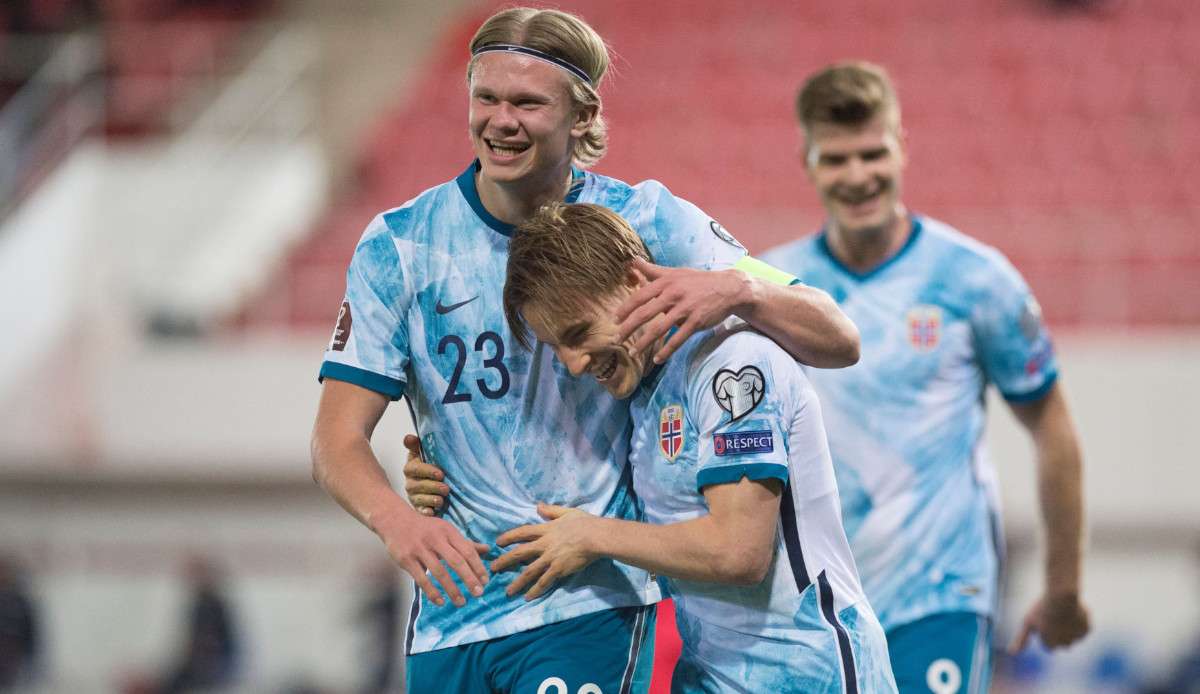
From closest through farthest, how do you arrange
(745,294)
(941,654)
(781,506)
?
(745,294) → (781,506) → (941,654)

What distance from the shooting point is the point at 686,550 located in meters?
3.07

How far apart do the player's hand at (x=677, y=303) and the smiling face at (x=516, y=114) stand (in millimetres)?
362

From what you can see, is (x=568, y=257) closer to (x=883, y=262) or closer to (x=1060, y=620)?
(x=883, y=262)

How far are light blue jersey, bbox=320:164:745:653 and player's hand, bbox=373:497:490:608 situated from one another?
0.24 meters

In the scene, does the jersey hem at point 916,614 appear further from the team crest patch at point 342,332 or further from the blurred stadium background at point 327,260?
the blurred stadium background at point 327,260

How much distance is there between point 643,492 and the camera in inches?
134

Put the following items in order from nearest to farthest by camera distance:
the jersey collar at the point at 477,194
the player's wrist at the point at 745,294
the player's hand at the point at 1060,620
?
the player's wrist at the point at 745,294 < the jersey collar at the point at 477,194 < the player's hand at the point at 1060,620

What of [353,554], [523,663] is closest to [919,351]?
[523,663]

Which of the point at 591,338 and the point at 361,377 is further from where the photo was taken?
the point at 361,377

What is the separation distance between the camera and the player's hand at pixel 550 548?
3.12m

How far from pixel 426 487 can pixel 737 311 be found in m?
0.76

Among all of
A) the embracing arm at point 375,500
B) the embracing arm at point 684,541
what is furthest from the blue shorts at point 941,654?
the embracing arm at point 375,500

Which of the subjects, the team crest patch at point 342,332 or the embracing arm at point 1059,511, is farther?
the embracing arm at point 1059,511

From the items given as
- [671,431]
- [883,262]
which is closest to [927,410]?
[883,262]
